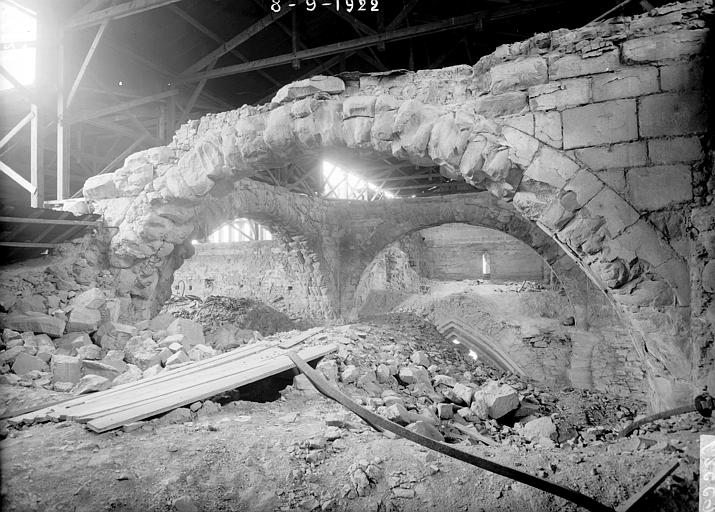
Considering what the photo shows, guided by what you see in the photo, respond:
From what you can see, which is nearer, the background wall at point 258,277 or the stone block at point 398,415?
the stone block at point 398,415

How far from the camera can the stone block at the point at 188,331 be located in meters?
4.27

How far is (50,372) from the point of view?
303 cm

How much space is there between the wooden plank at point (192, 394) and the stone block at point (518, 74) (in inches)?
111

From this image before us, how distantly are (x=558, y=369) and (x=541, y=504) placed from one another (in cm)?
702

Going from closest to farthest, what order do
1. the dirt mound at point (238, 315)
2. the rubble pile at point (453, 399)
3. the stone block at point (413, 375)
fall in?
the rubble pile at point (453, 399) → the stone block at point (413, 375) → the dirt mound at point (238, 315)

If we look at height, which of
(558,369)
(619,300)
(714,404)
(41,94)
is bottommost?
(558,369)

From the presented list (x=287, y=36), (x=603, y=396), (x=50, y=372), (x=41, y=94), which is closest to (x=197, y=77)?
(x=287, y=36)

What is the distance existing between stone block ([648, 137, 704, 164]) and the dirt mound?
7.23 meters

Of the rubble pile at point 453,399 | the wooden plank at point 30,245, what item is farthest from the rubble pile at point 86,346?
the rubble pile at point 453,399

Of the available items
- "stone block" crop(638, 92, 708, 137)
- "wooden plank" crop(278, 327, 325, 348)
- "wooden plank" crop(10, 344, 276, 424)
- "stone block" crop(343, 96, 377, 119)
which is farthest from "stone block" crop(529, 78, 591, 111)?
"wooden plank" crop(10, 344, 276, 424)

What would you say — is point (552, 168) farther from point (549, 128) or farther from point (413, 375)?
point (413, 375)

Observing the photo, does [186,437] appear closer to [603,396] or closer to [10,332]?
[10,332]

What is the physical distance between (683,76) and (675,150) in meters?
0.45

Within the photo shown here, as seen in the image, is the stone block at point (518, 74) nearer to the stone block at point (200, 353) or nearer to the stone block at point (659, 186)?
the stone block at point (659, 186)
